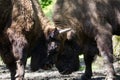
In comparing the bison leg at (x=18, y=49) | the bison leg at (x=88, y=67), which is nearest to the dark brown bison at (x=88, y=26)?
the bison leg at (x=88, y=67)

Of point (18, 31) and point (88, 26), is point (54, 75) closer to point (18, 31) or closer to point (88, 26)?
point (88, 26)

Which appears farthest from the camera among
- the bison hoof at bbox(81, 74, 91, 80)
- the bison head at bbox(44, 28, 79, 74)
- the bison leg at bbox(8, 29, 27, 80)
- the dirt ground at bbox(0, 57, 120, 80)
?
the dirt ground at bbox(0, 57, 120, 80)

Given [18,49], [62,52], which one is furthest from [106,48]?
[18,49]

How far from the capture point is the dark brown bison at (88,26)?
8.85 metres

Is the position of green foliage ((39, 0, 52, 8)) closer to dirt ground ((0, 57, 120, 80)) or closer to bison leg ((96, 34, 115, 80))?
dirt ground ((0, 57, 120, 80))

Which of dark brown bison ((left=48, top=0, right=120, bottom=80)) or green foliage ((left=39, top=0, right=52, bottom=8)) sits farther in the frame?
green foliage ((left=39, top=0, right=52, bottom=8))

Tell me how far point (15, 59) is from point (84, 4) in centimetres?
210

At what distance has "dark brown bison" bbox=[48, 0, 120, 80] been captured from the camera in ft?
29.0

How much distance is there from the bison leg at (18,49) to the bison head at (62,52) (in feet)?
2.38

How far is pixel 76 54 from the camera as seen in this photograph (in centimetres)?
923

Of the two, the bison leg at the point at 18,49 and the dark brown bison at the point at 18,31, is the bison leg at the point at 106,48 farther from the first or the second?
the bison leg at the point at 18,49

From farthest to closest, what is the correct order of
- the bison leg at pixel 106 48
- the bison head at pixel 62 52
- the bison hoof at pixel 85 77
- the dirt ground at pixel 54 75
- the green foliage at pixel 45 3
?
the green foliage at pixel 45 3
the dirt ground at pixel 54 75
the bison hoof at pixel 85 77
the bison leg at pixel 106 48
the bison head at pixel 62 52

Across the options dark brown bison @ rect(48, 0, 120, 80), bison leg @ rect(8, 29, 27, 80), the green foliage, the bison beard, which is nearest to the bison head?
dark brown bison @ rect(48, 0, 120, 80)

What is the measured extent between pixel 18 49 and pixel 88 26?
1826 mm
